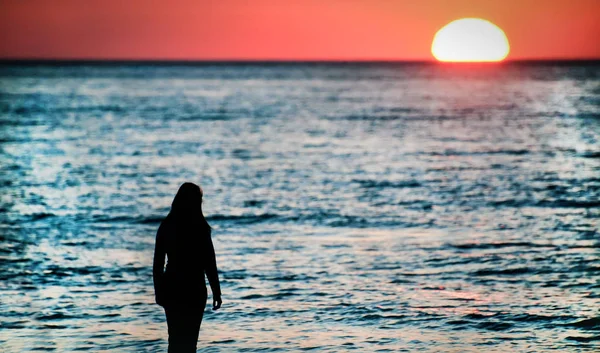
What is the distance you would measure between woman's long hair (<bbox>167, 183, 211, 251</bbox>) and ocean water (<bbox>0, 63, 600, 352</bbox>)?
2.74 meters

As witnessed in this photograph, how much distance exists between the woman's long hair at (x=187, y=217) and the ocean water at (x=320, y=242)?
9.00 ft

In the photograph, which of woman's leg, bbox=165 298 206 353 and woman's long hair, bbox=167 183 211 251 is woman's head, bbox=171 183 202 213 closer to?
woman's long hair, bbox=167 183 211 251

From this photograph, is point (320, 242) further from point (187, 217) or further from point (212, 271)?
point (187, 217)

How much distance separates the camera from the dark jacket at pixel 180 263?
748cm

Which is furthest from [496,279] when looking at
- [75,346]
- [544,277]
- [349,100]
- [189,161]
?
[349,100]

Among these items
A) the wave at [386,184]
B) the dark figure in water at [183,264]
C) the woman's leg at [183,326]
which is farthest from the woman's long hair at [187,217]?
the wave at [386,184]

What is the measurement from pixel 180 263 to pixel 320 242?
9.24m

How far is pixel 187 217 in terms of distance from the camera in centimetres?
752

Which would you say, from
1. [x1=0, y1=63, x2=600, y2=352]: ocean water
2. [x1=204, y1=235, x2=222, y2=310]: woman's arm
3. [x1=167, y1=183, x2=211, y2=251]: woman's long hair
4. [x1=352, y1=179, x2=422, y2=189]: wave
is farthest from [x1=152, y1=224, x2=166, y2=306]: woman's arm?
[x1=352, y1=179, x2=422, y2=189]: wave

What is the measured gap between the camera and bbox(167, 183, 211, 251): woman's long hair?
7.47m

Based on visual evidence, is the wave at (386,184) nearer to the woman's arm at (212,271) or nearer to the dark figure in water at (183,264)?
the woman's arm at (212,271)

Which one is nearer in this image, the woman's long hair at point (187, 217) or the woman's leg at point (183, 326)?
the woman's long hair at point (187, 217)

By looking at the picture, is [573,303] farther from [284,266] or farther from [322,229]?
[322,229]

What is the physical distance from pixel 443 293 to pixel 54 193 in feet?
46.9
